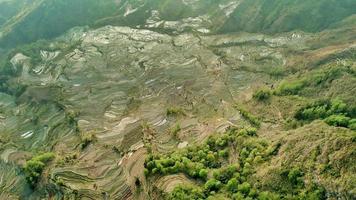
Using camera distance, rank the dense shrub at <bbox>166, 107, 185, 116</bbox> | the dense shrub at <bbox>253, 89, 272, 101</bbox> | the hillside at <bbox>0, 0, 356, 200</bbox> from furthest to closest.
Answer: the dense shrub at <bbox>253, 89, 272, 101</bbox> < the dense shrub at <bbox>166, 107, 185, 116</bbox> < the hillside at <bbox>0, 0, 356, 200</bbox>

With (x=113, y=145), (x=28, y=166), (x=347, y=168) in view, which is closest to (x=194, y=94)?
(x=113, y=145)

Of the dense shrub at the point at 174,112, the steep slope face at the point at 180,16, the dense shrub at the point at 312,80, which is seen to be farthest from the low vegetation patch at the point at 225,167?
the steep slope face at the point at 180,16

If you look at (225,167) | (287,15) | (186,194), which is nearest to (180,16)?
(287,15)

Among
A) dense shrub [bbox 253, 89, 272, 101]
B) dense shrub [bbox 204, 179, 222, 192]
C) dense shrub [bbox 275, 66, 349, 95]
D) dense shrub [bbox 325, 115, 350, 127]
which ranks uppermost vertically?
dense shrub [bbox 204, 179, 222, 192]

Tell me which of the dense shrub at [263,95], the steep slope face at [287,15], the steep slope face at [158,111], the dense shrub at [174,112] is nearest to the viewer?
the steep slope face at [158,111]

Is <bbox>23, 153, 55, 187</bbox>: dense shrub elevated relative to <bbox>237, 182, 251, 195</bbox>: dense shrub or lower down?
lower down

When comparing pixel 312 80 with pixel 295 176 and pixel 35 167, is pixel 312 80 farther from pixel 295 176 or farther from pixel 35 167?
pixel 35 167

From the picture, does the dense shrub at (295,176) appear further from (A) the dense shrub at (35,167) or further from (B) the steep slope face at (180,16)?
(B) the steep slope face at (180,16)

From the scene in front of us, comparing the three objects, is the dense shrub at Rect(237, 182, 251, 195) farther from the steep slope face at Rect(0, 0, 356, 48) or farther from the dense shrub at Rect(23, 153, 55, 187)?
the steep slope face at Rect(0, 0, 356, 48)

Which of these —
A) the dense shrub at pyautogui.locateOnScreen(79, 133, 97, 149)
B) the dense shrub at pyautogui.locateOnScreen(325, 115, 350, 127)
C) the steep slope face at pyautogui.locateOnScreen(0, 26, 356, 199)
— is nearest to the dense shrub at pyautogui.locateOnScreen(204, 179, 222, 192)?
the steep slope face at pyautogui.locateOnScreen(0, 26, 356, 199)
